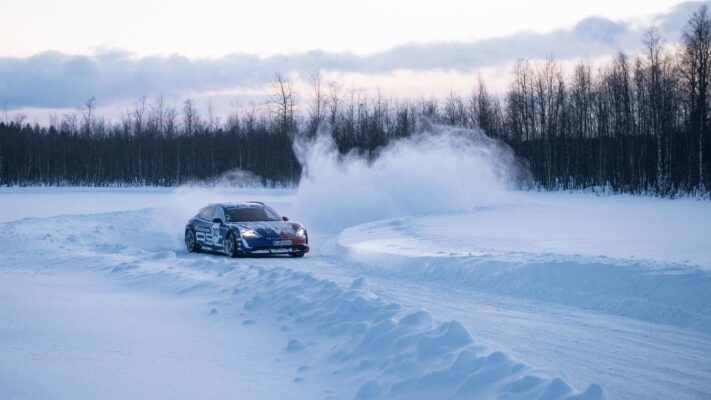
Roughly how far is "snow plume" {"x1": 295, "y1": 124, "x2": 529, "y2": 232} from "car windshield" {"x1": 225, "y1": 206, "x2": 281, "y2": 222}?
24.9 ft

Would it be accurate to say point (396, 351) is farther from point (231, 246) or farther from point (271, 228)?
point (231, 246)

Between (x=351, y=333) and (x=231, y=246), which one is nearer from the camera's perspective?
(x=351, y=333)

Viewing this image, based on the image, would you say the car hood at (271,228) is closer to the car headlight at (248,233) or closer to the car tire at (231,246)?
the car headlight at (248,233)

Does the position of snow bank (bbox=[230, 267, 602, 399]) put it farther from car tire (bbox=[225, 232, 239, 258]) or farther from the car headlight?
car tire (bbox=[225, 232, 239, 258])

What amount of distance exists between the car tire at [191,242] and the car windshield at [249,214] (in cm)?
151

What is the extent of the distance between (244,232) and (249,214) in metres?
1.61

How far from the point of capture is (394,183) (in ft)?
98.9

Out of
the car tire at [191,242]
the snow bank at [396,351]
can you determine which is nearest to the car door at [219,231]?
the car tire at [191,242]

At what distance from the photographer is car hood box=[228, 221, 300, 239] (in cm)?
1698

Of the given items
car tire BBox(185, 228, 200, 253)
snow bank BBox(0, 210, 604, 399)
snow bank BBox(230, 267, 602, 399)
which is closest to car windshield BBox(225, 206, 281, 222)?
car tire BBox(185, 228, 200, 253)

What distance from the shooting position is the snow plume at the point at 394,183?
91.9ft

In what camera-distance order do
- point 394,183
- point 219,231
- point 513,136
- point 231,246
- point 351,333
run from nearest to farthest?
1. point 351,333
2. point 231,246
3. point 219,231
4. point 394,183
5. point 513,136

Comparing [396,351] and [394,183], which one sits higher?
[394,183]

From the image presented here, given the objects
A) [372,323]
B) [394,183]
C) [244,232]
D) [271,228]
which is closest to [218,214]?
[244,232]
